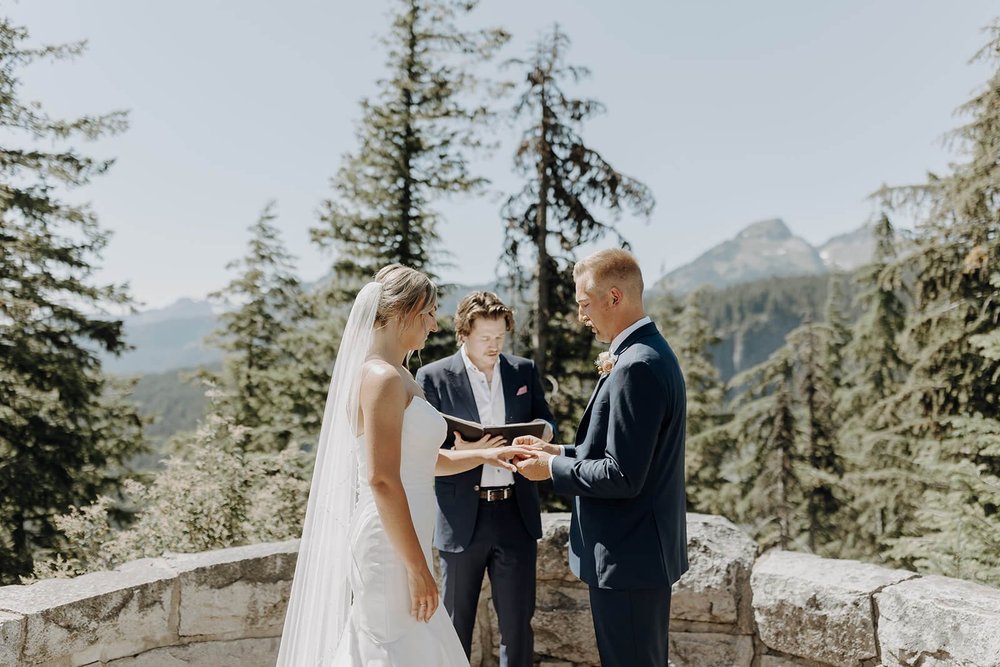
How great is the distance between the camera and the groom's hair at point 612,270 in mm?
2430

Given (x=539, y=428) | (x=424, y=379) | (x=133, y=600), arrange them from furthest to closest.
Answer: (x=424, y=379), (x=539, y=428), (x=133, y=600)

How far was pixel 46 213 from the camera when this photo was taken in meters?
11.9

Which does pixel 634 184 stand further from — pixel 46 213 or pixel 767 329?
pixel 767 329

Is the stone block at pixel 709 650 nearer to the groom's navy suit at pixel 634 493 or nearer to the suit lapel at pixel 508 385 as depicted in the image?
the groom's navy suit at pixel 634 493

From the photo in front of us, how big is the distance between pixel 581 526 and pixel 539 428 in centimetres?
66

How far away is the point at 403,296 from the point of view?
7.90 ft

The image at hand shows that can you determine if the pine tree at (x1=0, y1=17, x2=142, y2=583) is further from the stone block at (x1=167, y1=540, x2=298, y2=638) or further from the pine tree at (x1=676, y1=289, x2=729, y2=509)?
the pine tree at (x1=676, y1=289, x2=729, y2=509)

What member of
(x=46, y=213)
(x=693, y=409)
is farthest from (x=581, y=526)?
(x=693, y=409)

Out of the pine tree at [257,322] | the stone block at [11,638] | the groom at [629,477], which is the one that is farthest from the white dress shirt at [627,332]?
the pine tree at [257,322]

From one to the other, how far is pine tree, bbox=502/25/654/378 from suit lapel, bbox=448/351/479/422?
26.8 feet

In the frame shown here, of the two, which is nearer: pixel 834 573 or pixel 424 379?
pixel 834 573

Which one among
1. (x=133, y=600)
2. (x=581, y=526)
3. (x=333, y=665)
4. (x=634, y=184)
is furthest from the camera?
(x=634, y=184)

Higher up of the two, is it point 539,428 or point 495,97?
point 495,97

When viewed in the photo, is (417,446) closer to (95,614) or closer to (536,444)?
(536,444)
